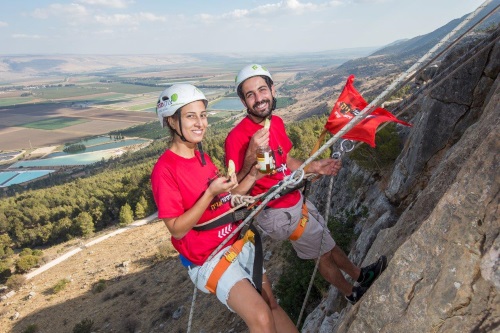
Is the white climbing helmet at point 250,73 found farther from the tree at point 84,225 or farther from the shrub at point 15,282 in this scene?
the tree at point 84,225

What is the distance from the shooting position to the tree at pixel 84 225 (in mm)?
50406

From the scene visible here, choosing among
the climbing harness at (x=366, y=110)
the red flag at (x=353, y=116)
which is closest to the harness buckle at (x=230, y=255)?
the climbing harness at (x=366, y=110)

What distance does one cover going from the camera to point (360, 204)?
548 inches

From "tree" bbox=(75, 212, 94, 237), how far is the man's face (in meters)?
52.6

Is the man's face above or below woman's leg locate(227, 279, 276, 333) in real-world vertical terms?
above

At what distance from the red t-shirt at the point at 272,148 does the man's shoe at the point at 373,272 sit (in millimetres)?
1491

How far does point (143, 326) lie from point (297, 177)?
1835 centimetres

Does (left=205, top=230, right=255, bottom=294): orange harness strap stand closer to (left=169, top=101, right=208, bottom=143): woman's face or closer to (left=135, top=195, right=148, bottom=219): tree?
(left=169, top=101, right=208, bottom=143): woman's face

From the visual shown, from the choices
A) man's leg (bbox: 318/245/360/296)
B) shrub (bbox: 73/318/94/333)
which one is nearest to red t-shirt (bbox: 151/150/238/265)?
man's leg (bbox: 318/245/360/296)

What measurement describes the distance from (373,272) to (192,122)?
298cm

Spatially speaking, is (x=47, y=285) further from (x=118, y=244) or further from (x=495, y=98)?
(x=495, y=98)

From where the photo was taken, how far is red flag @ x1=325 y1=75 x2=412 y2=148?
15.7ft

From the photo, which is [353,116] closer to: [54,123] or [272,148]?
[272,148]

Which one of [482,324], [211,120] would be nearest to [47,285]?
[482,324]
